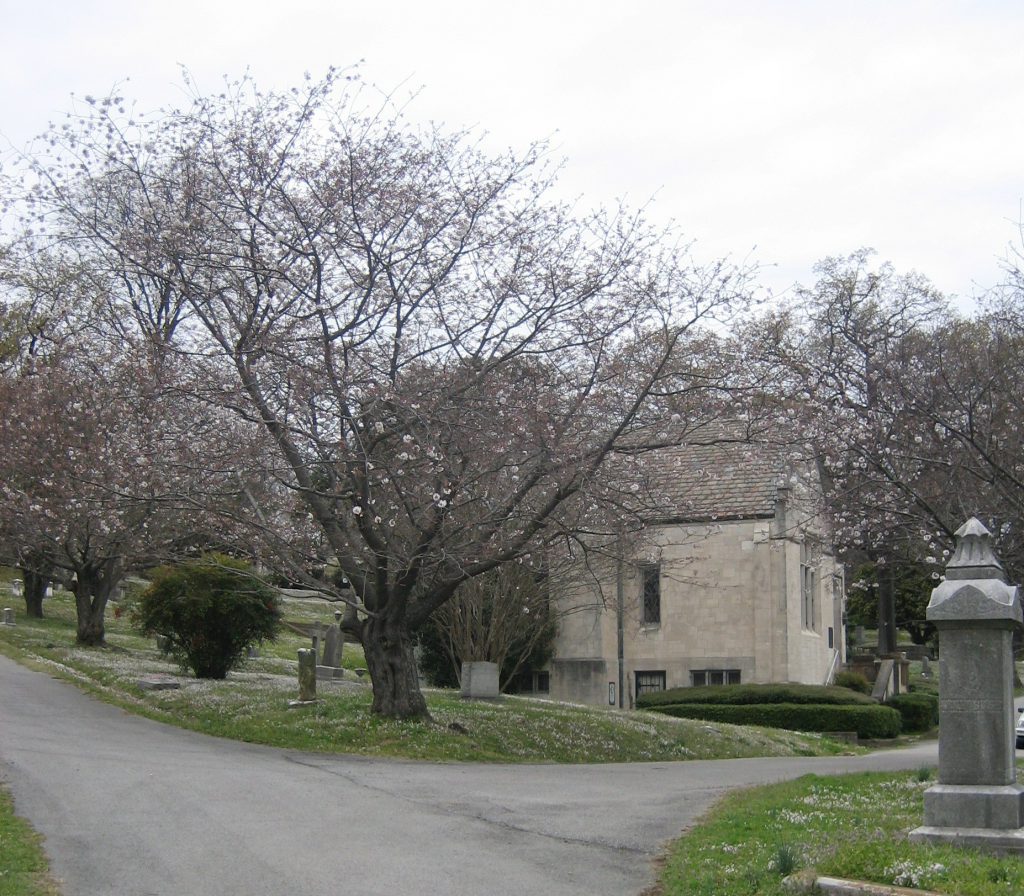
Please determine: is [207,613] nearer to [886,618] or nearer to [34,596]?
[34,596]

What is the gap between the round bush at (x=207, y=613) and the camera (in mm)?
25625

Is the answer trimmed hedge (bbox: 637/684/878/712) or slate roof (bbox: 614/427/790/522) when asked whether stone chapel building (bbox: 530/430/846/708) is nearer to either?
trimmed hedge (bbox: 637/684/878/712)

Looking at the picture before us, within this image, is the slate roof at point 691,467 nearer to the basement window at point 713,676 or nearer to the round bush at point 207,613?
the basement window at point 713,676

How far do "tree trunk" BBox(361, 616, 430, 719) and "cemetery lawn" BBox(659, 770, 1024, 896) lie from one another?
285 inches

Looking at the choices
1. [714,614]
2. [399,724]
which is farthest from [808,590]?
[399,724]

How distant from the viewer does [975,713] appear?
9.68 m

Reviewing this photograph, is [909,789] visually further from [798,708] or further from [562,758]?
[798,708]

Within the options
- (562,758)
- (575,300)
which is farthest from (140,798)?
(575,300)

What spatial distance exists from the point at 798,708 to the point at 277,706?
13.7 m

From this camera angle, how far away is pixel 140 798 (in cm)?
1234

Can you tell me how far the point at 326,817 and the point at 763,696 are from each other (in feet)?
64.6

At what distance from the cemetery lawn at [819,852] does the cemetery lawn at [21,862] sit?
4506mm

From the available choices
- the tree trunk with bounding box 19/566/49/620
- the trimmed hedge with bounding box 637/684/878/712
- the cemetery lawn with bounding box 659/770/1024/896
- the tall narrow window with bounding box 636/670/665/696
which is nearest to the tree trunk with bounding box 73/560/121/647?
the tree trunk with bounding box 19/566/49/620

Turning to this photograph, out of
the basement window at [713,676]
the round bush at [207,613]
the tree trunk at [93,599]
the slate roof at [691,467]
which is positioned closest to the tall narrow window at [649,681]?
the basement window at [713,676]
